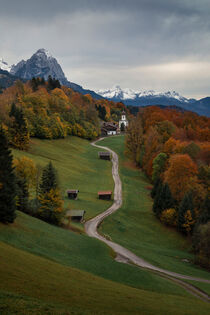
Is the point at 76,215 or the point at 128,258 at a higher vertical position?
the point at 76,215

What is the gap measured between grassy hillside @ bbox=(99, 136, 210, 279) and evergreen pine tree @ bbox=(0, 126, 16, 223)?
56.4 feet

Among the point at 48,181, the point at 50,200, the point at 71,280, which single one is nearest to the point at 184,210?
the point at 50,200

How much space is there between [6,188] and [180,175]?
135 ft

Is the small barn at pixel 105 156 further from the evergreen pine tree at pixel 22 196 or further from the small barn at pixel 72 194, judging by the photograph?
the evergreen pine tree at pixel 22 196

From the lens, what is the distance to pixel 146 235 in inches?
1935

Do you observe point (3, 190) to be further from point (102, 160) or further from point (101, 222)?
point (102, 160)

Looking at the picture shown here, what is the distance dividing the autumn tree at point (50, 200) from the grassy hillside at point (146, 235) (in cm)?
945

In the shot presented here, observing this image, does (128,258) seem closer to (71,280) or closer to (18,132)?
(71,280)

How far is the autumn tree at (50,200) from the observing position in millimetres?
39906

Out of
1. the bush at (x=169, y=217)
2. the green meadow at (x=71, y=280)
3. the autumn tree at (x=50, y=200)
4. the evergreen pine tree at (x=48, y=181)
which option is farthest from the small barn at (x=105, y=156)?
the evergreen pine tree at (x=48, y=181)

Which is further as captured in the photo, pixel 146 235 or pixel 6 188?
pixel 146 235

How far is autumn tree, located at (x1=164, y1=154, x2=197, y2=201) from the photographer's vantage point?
5990 cm

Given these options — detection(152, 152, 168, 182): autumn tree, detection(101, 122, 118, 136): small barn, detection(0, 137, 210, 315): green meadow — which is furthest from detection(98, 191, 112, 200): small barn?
detection(101, 122, 118, 136): small barn

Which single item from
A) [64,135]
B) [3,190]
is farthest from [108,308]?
[64,135]
